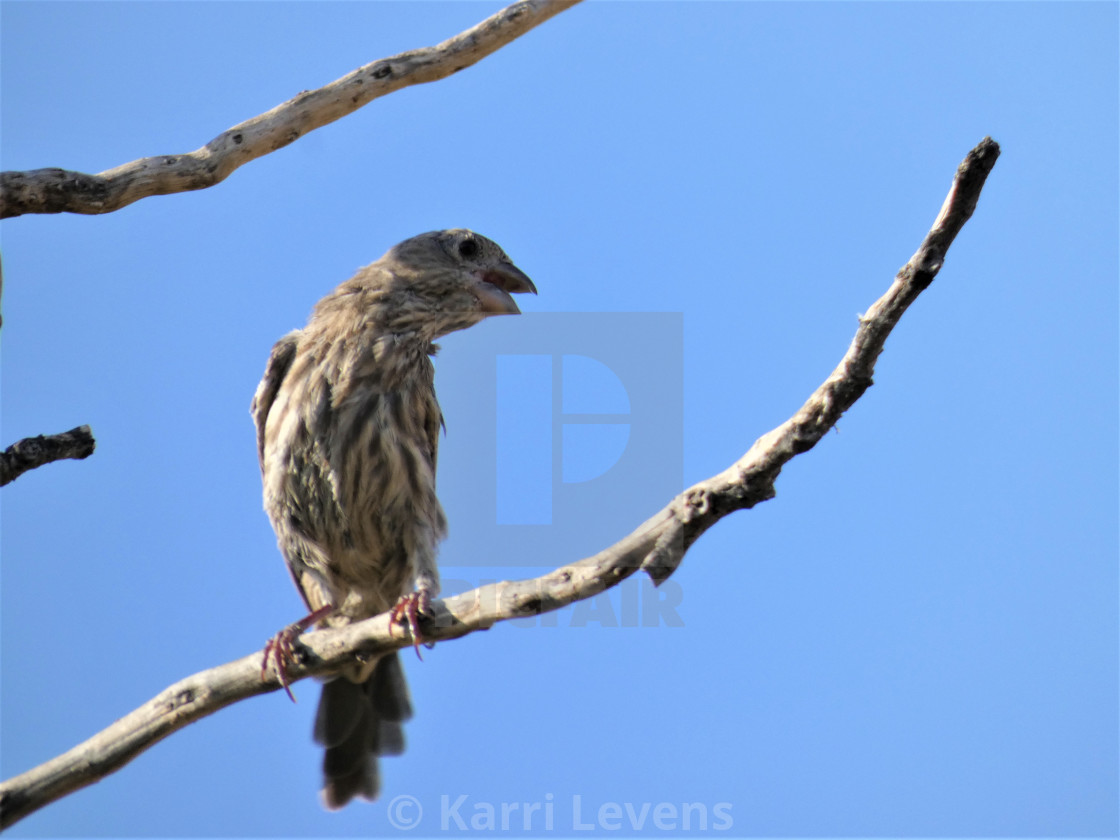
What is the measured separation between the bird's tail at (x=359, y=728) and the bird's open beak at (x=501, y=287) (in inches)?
79.7

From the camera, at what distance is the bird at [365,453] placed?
5.11m

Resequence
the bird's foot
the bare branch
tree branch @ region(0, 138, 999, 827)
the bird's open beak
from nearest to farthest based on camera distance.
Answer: tree branch @ region(0, 138, 999, 827) < the bird's foot < the bare branch < the bird's open beak

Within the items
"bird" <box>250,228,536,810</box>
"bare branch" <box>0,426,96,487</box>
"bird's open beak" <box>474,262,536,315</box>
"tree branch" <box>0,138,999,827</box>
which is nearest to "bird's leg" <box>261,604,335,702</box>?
"tree branch" <box>0,138,999,827</box>

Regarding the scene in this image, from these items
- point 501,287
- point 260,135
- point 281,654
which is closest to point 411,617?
point 281,654

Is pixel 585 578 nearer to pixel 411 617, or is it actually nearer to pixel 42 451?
pixel 411 617

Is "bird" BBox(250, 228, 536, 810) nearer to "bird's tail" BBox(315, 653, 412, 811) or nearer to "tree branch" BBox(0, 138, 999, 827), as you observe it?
"bird's tail" BBox(315, 653, 412, 811)

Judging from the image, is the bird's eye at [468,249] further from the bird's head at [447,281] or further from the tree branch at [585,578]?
the tree branch at [585,578]

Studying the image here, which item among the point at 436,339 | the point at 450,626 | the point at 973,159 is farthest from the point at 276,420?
the point at 973,159

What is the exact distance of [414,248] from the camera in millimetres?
5832

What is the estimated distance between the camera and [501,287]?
593 centimetres

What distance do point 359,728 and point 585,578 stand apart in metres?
2.78

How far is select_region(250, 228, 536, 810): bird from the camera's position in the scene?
511 cm

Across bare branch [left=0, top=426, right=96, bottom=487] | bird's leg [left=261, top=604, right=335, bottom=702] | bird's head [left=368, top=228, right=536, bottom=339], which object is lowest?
bird's leg [left=261, top=604, right=335, bottom=702]

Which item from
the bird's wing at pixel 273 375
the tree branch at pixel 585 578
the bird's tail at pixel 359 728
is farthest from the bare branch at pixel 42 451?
the bird's tail at pixel 359 728
